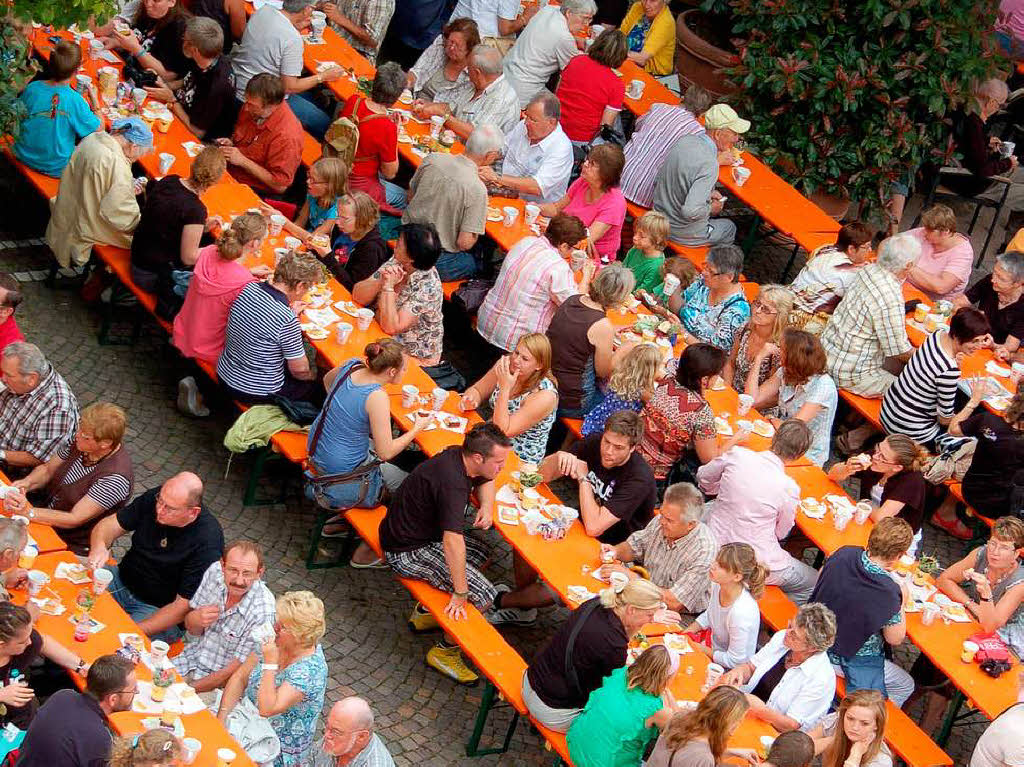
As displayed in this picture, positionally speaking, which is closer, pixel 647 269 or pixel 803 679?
pixel 803 679

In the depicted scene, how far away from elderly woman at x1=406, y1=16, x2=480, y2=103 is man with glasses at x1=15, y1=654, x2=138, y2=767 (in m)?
7.34

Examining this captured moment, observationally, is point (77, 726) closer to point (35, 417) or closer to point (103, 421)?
point (103, 421)

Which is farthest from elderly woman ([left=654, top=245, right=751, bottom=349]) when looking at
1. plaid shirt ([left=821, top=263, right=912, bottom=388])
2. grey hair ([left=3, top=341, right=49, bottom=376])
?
grey hair ([left=3, top=341, right=49, bottom=376])

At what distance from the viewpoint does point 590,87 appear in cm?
1424

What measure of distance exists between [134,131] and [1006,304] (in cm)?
713

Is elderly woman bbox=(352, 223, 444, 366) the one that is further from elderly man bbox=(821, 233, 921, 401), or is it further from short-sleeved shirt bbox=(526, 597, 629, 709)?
elderly man bbox=(821, 233, 921, 401)

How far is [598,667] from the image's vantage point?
8773 millimetres

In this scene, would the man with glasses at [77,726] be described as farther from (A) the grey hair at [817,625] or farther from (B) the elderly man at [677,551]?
(A) the grey hair at [817,625]

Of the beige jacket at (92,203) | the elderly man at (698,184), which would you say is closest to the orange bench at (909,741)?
the elderly man at (698,184)

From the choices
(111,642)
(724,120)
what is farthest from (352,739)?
(724,120)

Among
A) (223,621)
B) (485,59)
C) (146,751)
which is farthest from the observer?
(485,59)

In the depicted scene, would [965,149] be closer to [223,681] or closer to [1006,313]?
[1006,313]

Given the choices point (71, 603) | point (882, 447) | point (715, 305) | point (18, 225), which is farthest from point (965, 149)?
point (71, 603)

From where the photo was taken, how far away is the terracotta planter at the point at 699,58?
52.2 feet
